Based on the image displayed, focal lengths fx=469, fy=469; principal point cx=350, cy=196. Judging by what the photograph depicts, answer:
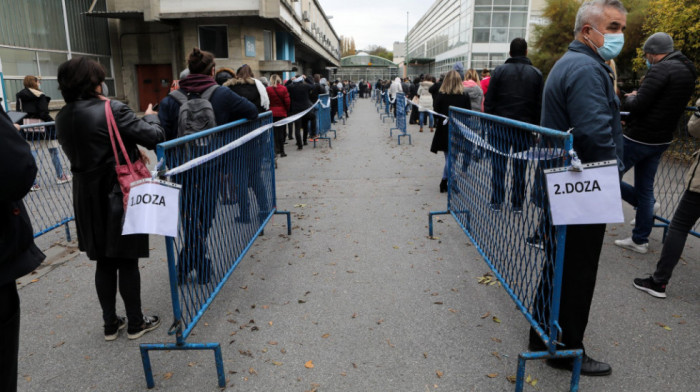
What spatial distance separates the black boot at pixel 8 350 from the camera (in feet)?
6.52

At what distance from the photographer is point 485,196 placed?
414 cm

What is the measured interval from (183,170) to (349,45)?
182 metres

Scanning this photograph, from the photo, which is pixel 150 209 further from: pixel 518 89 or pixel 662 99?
pixel 518 89

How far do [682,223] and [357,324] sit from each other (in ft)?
8.77

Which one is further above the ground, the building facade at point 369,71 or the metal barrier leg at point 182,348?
the building facade at point 369,71

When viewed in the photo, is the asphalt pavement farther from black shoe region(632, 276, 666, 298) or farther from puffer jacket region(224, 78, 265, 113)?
puffer jacket region(224, 78, 265, 113)

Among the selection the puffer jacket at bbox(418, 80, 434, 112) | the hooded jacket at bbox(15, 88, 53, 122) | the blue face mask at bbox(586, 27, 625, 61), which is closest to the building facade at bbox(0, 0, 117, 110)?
the hooded jacket at bbox(15, 88, 53, 122)

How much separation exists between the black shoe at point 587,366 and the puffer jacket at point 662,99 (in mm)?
2646

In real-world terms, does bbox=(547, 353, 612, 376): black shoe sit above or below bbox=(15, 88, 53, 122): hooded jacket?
below

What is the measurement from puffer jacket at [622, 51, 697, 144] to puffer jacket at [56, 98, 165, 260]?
435cm

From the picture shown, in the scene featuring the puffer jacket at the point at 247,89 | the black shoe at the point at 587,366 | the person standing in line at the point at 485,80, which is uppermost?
the person standing in line at the point at 485,80

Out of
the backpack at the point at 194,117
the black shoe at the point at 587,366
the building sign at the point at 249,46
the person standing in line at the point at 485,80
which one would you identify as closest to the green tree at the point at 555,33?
the person standing in line at the point at 485,80

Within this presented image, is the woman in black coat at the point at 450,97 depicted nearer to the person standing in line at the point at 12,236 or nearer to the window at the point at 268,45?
Answer: the person standing in line at the point at 12,236

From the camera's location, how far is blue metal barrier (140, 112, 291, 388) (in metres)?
2.84
